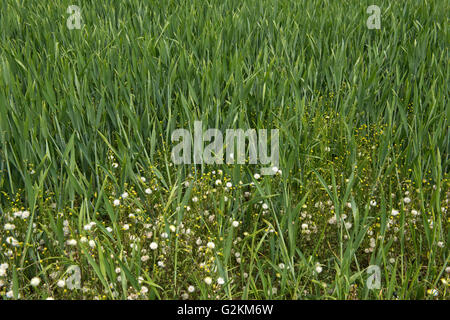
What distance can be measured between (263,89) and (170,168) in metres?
0.63

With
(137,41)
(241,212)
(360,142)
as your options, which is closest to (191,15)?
(137,41)

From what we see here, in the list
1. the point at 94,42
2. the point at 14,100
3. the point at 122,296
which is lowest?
the point at 122,296

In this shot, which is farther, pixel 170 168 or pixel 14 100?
pixel 14 100

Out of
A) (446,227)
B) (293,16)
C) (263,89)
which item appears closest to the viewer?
(446,227)

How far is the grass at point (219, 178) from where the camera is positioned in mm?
1482

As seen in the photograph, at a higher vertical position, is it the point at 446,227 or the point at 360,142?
the point at 360,142

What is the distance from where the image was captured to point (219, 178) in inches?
76.1

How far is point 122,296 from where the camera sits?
1413 mm

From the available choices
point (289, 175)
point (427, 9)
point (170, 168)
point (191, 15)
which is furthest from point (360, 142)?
point (427, 9)

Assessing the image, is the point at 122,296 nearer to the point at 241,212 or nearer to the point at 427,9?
the point at 241,212

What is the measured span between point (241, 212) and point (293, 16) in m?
2.01

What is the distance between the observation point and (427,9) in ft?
11.4

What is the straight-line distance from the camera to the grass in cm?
148

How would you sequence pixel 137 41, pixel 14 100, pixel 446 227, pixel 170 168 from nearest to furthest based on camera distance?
pixel 446 227 → pixel 170 168 → pixel 14 100 → pixel 137 41
